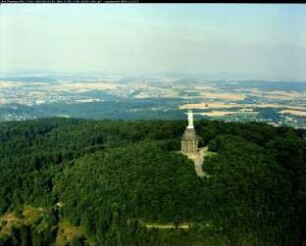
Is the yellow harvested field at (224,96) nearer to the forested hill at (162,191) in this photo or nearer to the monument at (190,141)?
the forested hill at (162,191)

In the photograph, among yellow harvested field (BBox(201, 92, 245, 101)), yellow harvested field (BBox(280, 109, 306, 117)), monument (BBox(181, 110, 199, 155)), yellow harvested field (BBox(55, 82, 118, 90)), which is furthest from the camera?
yellow harvested field (BBox(55, 82, 118, 90))

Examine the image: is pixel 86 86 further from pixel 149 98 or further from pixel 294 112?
pixel 294 112

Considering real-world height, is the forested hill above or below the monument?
below

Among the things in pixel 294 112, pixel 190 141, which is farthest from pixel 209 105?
pixel 190 141

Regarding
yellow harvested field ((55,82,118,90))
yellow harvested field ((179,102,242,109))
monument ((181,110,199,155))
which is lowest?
monument ((181,110,199,155))

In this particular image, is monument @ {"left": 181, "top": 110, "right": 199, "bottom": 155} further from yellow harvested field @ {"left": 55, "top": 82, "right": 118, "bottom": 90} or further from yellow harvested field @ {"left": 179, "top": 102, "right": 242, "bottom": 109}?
yellow harvested field @ {"left": 55, "top": 82, "right": 118, "bottom": 90}

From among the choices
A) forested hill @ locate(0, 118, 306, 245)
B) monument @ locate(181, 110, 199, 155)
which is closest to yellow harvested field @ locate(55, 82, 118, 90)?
forested hill @ locate(0, 118, 306, 245)

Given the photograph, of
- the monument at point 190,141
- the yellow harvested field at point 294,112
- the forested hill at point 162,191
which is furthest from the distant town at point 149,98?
the monument at point 190,141
